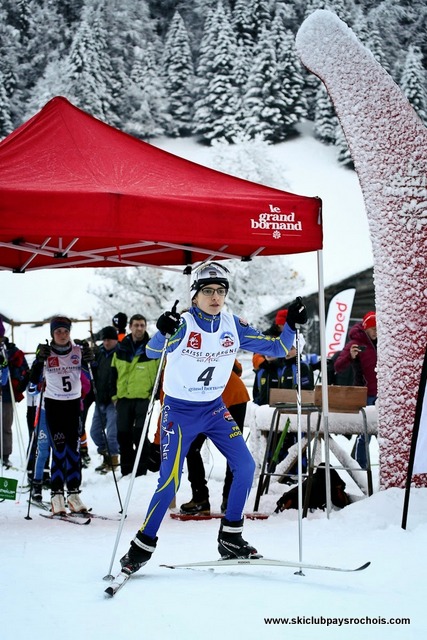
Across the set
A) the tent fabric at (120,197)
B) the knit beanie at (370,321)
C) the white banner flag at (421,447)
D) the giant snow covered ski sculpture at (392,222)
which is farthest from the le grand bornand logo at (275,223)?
the knit beanie at (370,321)

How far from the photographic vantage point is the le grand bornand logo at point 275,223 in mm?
5823

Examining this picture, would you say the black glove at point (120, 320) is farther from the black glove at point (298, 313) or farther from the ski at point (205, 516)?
the black glove at point (298, 313)

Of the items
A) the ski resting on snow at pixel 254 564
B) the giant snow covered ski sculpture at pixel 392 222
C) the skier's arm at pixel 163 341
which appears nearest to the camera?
the ski resting on snow at pixel 254 564

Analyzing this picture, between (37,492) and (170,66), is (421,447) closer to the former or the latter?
(37,492)

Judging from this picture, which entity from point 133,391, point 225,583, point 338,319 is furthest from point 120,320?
point 225,583

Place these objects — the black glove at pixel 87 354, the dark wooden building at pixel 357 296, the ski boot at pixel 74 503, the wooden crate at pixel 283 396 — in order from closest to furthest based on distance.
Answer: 1. the ski boot at pixel 74 503
2. the wooden crate at pixel 283 396
3. the black glove at pixel 87 354
4. the dark wooden building at pixel 357 296

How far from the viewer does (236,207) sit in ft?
18.8

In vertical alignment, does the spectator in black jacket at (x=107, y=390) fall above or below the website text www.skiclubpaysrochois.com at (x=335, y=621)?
above

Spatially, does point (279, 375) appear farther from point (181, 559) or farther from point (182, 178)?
point (181, 559)

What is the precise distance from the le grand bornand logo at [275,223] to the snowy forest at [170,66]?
52457 millimetres

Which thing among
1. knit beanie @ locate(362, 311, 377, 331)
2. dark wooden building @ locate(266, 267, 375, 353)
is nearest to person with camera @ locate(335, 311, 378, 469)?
knit beanie @ locate(362, 311, 377, 331)

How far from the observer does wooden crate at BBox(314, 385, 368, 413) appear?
20.4 feet

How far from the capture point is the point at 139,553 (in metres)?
4.15

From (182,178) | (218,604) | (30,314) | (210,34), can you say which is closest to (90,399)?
(182,178)
